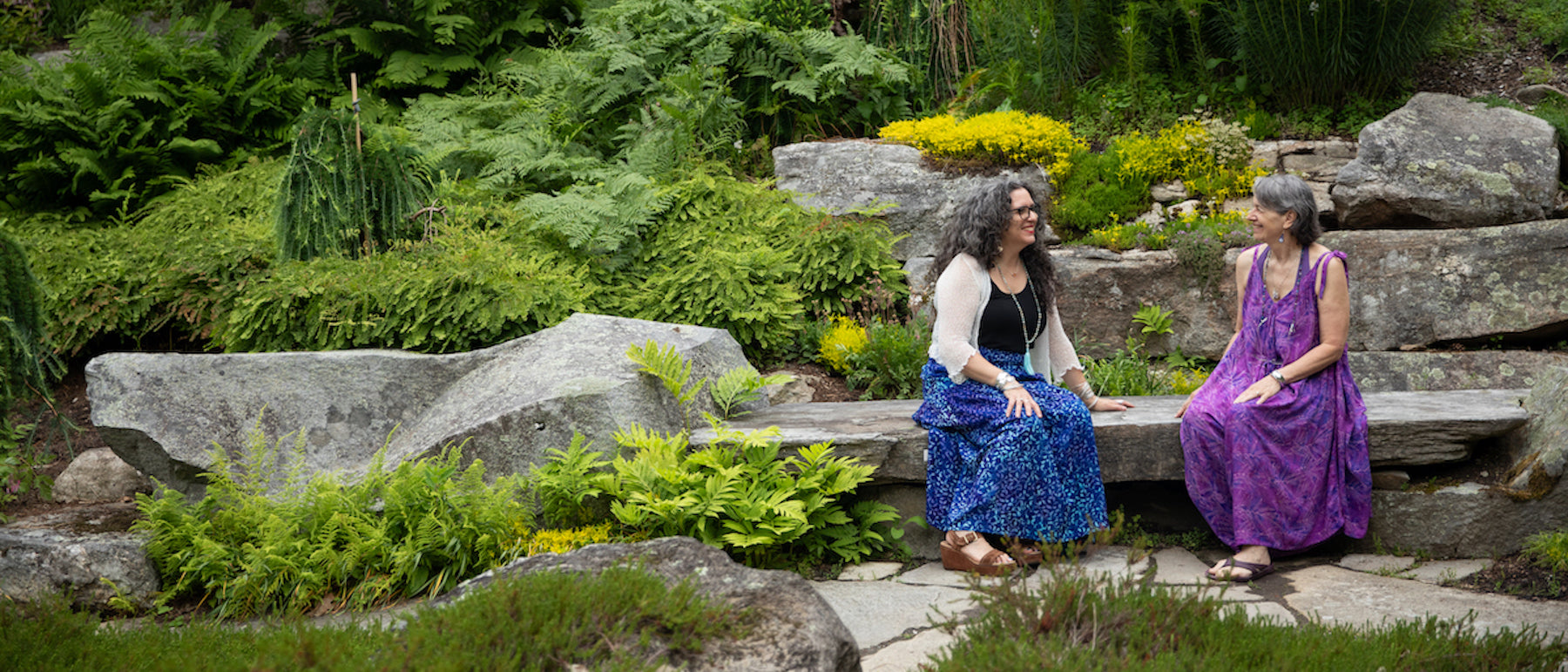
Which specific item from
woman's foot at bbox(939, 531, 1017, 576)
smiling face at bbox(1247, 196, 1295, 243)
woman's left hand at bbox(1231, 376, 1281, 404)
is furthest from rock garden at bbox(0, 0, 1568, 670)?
smiling face at bbox(1247, 196, 1295, 243)

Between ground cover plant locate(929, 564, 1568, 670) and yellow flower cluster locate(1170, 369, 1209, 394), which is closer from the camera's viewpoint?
ground cover plant locate(929, 564, 1568, 670)

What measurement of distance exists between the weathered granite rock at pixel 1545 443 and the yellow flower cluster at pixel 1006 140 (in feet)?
12.5

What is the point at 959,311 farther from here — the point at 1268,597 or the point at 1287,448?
the point at 1268,597

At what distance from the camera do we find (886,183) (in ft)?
A: 26.4

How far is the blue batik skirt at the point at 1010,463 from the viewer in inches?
177

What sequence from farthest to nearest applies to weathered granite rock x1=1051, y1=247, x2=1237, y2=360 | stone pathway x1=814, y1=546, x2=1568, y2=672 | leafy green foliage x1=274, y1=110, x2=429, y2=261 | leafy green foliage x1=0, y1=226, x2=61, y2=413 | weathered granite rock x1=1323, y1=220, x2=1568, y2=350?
weathered granite rock x1=1051, y1=247, x2=1237, y2=360 < leafy green foliage x1=274, y1=110, x2=429, y2=261 < weathered granite rock x1=1323, y1=220, x2=1568, y2=350 < leafy green foliage x1=0, y1=226, x2=61, y2=413 < stone pathway x1=814, y1=546, x2=1568, y2=672

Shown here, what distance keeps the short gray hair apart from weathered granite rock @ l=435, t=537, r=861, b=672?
285 centimetres

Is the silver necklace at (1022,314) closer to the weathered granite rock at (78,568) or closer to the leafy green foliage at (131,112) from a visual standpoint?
the weathered granite rock at (78,568)

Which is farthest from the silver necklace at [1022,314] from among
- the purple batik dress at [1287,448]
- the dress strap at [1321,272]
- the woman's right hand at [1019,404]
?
the dress strap at [1321,272]

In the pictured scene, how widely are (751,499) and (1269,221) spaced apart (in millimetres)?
2665

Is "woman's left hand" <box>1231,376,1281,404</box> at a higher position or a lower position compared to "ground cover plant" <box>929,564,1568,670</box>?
higher

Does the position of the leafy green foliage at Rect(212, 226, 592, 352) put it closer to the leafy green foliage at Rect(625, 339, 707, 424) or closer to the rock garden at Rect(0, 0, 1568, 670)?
the rock garden at Rect(0, 0, 1568, 670)

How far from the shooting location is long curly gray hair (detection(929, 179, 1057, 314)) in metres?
4.60

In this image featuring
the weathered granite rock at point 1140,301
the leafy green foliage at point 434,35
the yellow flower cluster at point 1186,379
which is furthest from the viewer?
the leafy green foliage at point 434,35
